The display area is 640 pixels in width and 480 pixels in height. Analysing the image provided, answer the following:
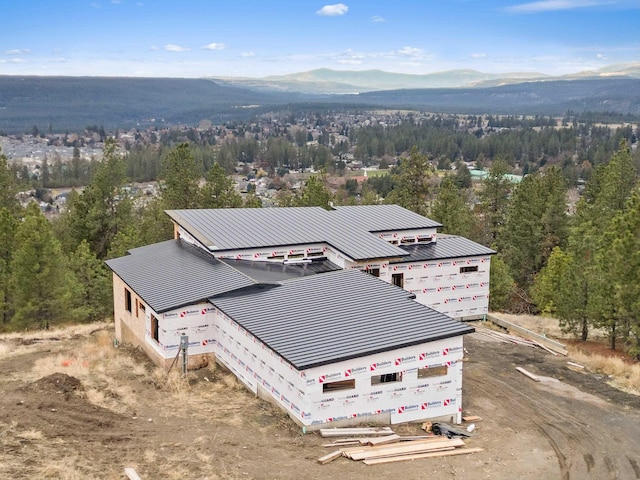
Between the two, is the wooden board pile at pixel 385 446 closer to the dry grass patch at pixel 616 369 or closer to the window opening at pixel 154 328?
the dry grass patch at pixel 616 369

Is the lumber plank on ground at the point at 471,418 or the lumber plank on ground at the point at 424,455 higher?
the lumber plank on ground at the point at 424,455

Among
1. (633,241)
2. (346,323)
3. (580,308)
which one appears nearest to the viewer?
(346,323)

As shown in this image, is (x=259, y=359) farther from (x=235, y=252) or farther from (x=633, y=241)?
(x=633, y=241)

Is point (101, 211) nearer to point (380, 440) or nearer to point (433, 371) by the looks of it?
point (433, 371)

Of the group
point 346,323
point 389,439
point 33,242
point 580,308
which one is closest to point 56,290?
point 33,242

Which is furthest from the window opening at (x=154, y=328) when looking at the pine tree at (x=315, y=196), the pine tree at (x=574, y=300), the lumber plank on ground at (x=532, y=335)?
the pine tree at (x=315, y=196)

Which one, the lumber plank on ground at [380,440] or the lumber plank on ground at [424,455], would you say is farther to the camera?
the lumber plank on ground at [380,440]

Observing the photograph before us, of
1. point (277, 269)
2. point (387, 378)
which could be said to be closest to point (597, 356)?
point (387, 378)

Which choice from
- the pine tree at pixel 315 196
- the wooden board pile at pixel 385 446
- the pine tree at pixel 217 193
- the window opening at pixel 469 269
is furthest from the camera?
the pine tree at pixel 217 193
